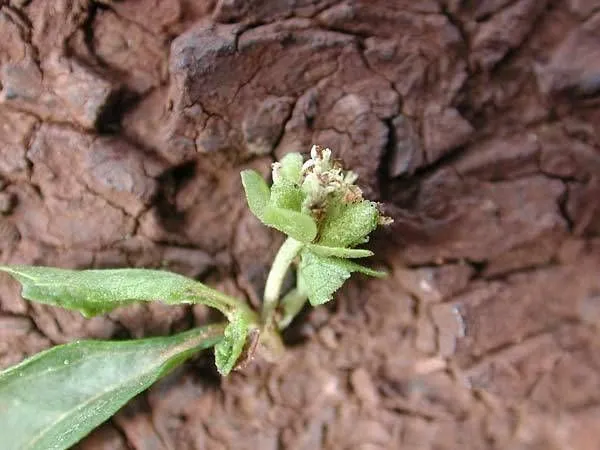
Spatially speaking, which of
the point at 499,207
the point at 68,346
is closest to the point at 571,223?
the point at 499,207

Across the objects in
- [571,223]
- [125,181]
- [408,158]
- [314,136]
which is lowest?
[571,223]

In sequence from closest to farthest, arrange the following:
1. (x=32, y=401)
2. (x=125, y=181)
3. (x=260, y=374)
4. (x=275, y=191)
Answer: (x=275, y=191), (x=32, y=401), (x=125, y=181), (x=260, y=374)

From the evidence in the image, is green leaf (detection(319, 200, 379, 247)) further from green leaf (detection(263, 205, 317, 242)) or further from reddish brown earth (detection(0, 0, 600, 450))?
reddish brown earth (detection(0, 0, 600, 450))

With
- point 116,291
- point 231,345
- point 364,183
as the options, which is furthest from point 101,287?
point 364,183

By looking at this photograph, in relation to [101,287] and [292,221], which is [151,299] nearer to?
[101,287]

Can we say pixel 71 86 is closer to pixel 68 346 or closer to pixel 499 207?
pixel 68 346

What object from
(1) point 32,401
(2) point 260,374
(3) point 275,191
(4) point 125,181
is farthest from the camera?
(2) point 260,374

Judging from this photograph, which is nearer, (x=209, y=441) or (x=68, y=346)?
(x=68, y=346)
